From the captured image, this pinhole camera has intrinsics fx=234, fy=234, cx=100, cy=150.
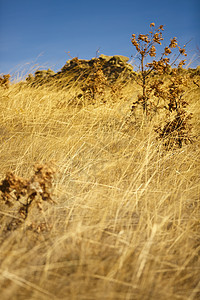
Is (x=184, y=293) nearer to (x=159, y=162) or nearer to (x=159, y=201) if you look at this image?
(x=159, y=201)

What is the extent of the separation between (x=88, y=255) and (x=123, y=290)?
25 cm

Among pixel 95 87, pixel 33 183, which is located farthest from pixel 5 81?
pixel 33 183

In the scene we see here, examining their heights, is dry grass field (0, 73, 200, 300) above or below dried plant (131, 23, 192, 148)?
below

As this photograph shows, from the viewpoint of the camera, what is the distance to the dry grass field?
1.09 metres

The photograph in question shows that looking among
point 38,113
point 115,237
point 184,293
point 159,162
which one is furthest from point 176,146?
point 38,113

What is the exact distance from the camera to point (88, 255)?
1.23 metres

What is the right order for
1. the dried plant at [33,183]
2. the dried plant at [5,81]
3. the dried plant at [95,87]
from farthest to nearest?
the dried plant at [5,81], the dried plant at [95,87], the dried plant at [33,183]

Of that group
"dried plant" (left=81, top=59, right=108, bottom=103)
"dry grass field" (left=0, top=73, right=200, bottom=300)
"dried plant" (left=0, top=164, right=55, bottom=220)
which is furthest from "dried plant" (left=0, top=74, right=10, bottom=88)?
"dried plant" (left=0, top=164, right=55, bottom=220)

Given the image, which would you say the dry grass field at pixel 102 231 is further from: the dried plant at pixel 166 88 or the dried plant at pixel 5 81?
the dried plant at pixel 5 81

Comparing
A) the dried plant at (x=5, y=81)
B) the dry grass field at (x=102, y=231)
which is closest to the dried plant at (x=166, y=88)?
the dry grass field at (x=102, y=231)

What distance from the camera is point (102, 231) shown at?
4.62ft

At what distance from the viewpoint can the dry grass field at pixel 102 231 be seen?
3.57 ft

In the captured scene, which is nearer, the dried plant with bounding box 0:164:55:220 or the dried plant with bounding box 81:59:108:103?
the dried plant with bounding box 0:164:55:220

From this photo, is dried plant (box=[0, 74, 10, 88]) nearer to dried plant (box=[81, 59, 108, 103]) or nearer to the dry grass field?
dried plant (box=[81, 59, 108, 103])
